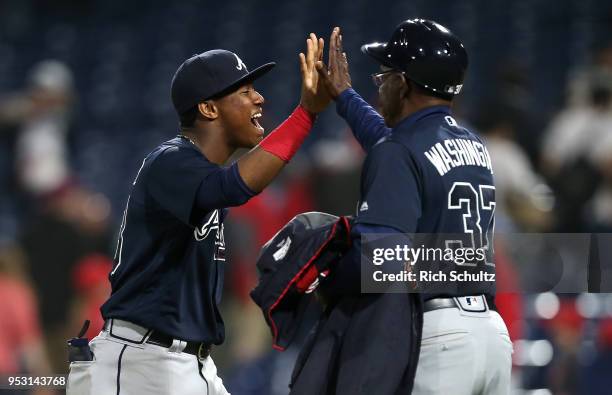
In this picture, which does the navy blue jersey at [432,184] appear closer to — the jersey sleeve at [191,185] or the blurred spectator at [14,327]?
the jersey sleeve at [191,185]

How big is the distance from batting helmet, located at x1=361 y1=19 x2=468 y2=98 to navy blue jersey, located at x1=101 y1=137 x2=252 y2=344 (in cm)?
73

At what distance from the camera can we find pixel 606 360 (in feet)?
20.7

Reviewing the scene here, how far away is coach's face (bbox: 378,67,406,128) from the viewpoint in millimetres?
3807

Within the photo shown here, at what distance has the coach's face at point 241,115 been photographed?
3918mm

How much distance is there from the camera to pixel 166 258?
12.4ft

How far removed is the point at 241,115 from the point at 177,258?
0.57 meters

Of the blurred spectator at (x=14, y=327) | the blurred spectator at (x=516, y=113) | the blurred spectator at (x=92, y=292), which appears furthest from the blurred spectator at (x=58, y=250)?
the blurred spectator at (x=516, y=113)

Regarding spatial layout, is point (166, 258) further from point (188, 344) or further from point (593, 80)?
point (593, 80)

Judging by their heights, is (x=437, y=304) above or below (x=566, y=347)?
above

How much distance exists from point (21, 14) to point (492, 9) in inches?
255

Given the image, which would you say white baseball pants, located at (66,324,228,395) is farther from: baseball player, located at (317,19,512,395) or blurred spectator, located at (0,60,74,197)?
blurred spectator, located at (0,60,74,197)

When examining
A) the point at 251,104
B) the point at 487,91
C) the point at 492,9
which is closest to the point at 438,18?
the point at 492,9

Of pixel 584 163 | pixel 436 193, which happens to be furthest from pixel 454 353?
pixel 584 163

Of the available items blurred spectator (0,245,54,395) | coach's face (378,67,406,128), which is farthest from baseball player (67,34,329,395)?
blurred spectator (0,245,54,395)
